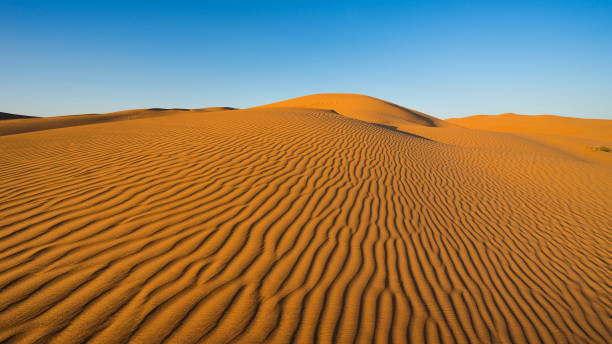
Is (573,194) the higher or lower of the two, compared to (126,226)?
lower

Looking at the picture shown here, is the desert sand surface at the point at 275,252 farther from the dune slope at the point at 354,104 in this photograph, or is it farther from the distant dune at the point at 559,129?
the dune slope at the point at 354,104

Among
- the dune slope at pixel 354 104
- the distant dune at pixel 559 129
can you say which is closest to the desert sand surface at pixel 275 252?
the distant dune at pixel 559 129

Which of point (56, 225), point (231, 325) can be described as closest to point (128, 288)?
point (231, 325)

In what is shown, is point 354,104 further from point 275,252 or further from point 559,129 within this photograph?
point 275,252

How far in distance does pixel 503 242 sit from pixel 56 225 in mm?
5794

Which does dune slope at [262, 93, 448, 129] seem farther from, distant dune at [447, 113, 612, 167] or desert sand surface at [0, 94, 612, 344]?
desert sand surface at [0, 94, 612, 344]

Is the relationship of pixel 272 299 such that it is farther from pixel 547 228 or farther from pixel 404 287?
pixel 547 228

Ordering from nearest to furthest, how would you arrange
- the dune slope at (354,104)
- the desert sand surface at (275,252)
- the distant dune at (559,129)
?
the desert sand surface at (275,252), the distant dune at (559,129), the dune slope at (354,104)

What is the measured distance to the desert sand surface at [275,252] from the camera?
2.00 meters

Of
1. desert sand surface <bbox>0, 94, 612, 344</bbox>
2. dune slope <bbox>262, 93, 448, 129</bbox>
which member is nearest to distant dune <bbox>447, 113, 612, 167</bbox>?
dune slope <bbox>262, 93, 448, 129</bbox>

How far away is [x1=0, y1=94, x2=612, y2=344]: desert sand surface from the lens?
2.00 m

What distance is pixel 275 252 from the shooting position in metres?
2.87

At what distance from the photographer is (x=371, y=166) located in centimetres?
644

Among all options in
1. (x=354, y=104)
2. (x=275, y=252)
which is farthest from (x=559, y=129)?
(x=275, y=252)
